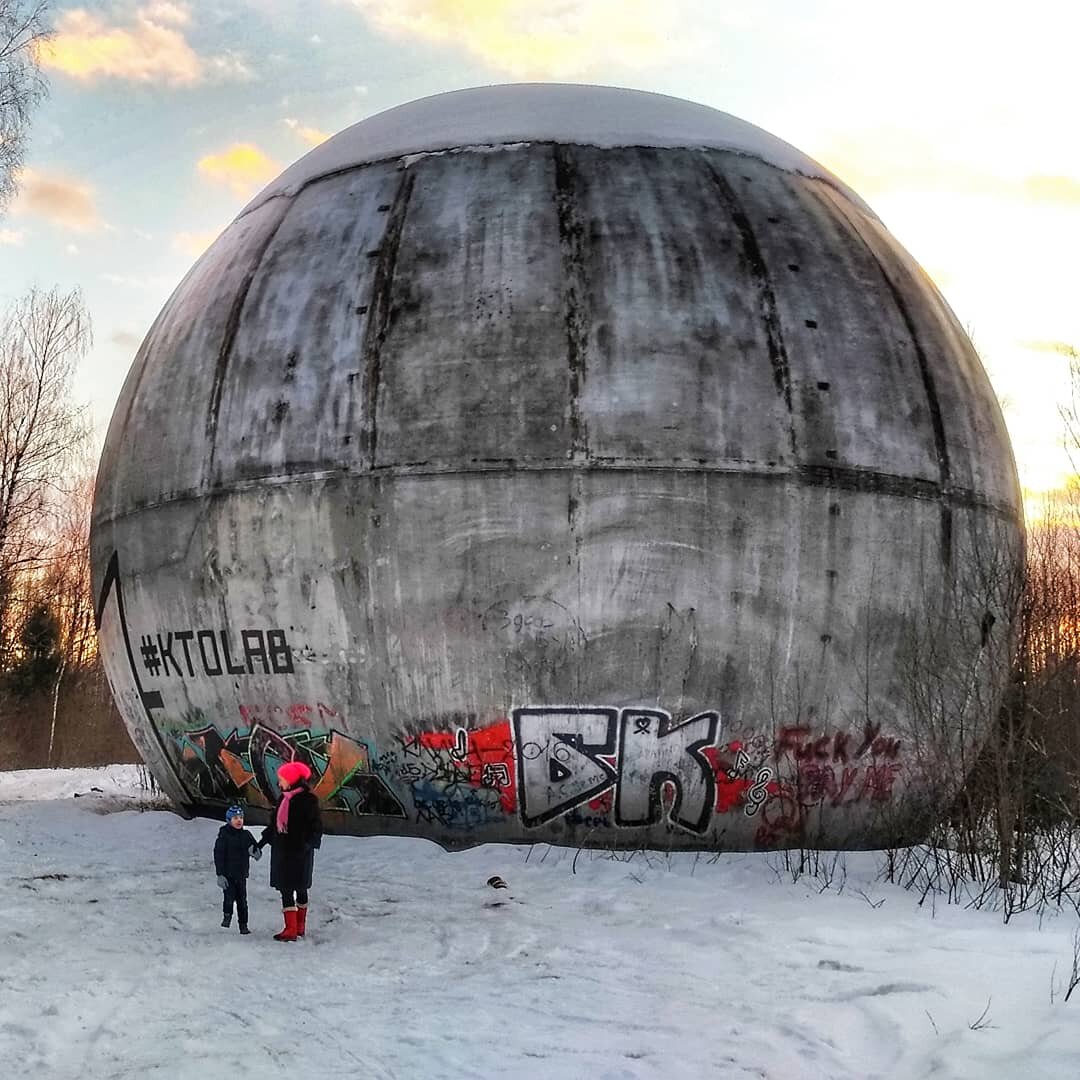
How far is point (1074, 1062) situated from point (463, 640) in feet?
20.1

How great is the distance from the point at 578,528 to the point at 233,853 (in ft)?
13.5

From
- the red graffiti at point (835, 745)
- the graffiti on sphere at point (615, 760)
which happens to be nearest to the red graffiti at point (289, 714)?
the graffiti on sphere at point (615, 760)

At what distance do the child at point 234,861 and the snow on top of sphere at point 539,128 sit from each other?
784 centimetres

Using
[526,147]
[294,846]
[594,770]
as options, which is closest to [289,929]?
[294,846]

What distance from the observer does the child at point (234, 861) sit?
853 centimetres

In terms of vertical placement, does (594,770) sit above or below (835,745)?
below

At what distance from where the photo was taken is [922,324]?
12180 mm

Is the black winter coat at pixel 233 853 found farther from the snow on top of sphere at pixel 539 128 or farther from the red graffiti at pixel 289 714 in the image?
the snow on top of sphere at pixel 539 128

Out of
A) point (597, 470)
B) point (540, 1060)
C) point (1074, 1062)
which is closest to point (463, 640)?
point (597, 470)

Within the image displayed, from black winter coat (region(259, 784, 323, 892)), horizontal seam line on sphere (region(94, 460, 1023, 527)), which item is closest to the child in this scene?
black winter coat (region(259, 784, 323, 892))

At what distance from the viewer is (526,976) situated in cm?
721

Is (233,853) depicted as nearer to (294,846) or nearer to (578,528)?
(294,846)

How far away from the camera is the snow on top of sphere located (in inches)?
496

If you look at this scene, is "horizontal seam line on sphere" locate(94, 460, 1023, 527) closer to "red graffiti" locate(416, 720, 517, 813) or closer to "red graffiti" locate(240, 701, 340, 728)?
"red graffiti" locate(240, 701, 340, 728)
